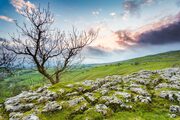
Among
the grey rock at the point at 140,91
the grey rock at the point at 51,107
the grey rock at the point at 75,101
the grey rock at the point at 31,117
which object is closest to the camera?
the grey rock at the point at 31,117

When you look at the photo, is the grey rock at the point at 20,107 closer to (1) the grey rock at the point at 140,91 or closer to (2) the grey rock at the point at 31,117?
(2) the grey rock at the point at 31,117

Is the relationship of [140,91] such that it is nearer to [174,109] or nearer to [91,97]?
[174,109]

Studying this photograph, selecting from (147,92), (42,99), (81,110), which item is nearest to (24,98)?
(42,99)

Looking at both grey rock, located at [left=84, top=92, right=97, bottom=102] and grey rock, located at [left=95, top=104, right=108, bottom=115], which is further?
grey rock, located at [left=84, top=92, right=97, bottom=102]

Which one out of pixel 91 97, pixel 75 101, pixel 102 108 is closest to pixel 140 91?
pixel 91 97

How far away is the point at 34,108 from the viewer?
1991cm

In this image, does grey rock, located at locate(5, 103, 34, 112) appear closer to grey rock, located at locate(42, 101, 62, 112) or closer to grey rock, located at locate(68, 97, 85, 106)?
grey rock, located at locate(42, 101, 62, 112)

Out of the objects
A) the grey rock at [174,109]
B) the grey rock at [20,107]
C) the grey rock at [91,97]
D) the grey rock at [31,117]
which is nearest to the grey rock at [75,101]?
the grey rock at [91,97]

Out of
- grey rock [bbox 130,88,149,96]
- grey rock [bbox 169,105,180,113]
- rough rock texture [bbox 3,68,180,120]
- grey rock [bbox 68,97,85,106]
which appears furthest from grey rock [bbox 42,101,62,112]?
grey rock [bbox 169,105,180,113]

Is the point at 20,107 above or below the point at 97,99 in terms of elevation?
below

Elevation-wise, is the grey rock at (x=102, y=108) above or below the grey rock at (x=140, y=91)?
below

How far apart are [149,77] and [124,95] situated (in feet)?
30.3

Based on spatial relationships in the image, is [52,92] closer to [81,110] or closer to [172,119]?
[81,110]

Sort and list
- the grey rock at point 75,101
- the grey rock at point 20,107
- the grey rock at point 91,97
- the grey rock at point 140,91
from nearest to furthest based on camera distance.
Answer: the grey rock at point 75,101 < the grey rock at point 20,107 < the grey rock at point 91,97 < the grey rock at point 140,91
